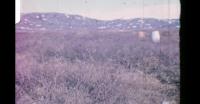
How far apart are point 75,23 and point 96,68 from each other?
0.70ft

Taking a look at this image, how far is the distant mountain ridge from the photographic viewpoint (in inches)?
54.2

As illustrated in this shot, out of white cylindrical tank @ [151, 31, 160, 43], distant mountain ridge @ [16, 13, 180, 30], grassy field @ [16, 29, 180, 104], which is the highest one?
distant mountain ridge @ [16, 13, 180, 30]

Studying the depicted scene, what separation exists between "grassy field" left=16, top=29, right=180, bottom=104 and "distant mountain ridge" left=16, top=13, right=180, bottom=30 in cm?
3

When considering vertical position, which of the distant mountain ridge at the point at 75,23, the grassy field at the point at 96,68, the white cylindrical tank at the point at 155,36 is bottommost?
the grassy field at the point at 96,68

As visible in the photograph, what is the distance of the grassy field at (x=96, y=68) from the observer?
53.0 inches

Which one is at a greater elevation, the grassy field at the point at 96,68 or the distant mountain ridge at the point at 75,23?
the distant mountain ridge at the point at 75,23

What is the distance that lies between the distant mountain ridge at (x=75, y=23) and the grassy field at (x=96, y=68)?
0.03 meters

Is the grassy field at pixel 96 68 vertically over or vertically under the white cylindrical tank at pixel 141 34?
under

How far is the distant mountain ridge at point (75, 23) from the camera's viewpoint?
1.38 metres

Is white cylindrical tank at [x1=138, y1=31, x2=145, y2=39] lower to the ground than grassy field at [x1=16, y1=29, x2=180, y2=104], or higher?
higher

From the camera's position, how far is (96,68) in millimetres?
1361

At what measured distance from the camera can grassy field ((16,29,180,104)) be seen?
135 centimetres
